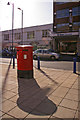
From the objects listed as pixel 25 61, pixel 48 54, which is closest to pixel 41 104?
pixel 25 61

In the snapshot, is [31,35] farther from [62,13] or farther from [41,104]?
[41,104]

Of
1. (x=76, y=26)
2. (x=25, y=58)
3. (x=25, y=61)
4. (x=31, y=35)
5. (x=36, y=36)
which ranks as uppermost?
(x=76, y=26)

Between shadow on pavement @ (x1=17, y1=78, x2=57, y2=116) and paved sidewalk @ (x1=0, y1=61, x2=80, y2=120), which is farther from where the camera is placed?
shadow on pavement @ (x1=17, y1=78, x2=57, y2=116)

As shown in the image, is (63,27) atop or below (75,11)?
below

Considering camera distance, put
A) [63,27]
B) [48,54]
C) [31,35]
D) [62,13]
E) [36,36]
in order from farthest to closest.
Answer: [31,35] < [36,36] < [62,13] < [63,27] < [48,54]

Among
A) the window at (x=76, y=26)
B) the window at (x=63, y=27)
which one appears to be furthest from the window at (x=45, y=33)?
the window at (x=76, y=26)

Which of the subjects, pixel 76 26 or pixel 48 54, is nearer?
pixel 48 54

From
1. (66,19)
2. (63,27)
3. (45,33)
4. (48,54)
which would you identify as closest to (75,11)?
(66,19)

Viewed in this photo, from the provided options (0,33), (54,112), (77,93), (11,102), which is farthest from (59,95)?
(0,33)

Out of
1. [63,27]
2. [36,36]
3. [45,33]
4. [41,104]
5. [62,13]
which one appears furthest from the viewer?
[36,36]

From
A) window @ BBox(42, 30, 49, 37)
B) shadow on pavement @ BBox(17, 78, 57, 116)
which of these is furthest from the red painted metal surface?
window @ BBox(42, 30, 49, 37)

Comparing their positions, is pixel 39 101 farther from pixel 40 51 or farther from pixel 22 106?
pixel 40 51

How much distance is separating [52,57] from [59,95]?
1279 cm

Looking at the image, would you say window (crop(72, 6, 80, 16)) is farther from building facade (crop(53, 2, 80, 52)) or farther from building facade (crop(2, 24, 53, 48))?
building facade (crop(2, 24, 53, 48))
